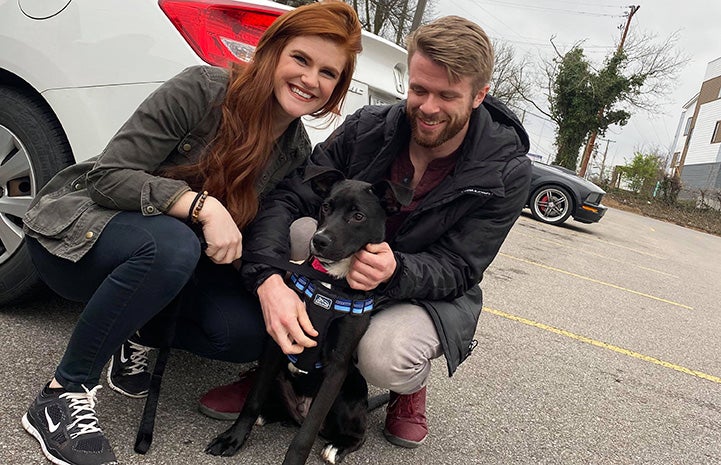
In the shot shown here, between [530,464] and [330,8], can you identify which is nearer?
[330,8]

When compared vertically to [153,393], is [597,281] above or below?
below

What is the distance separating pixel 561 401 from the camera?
325cm

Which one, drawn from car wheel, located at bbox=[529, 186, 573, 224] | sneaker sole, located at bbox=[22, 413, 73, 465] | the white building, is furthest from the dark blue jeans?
the white building

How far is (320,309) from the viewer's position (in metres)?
2.08

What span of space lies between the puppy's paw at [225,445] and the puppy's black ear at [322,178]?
3.37ft

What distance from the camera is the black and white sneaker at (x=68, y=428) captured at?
1.79m

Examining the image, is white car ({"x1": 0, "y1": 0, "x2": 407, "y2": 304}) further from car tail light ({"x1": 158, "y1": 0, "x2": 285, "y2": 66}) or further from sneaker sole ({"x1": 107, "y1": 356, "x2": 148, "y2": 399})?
sneaker sole ({"x1": 107, "y1": 356, "x2": 148, "y2": 399})

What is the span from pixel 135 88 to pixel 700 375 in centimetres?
437

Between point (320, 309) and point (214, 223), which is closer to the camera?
point (214, 223)

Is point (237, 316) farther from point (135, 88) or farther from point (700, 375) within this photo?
point (700, 375)

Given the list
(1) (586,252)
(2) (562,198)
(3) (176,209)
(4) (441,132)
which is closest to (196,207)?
(3) (176,209)

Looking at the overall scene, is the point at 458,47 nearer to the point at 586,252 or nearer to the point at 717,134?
the point at 586,252

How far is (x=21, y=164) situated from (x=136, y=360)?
108 centimetres

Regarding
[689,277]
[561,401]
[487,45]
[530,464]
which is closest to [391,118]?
[487,45]
